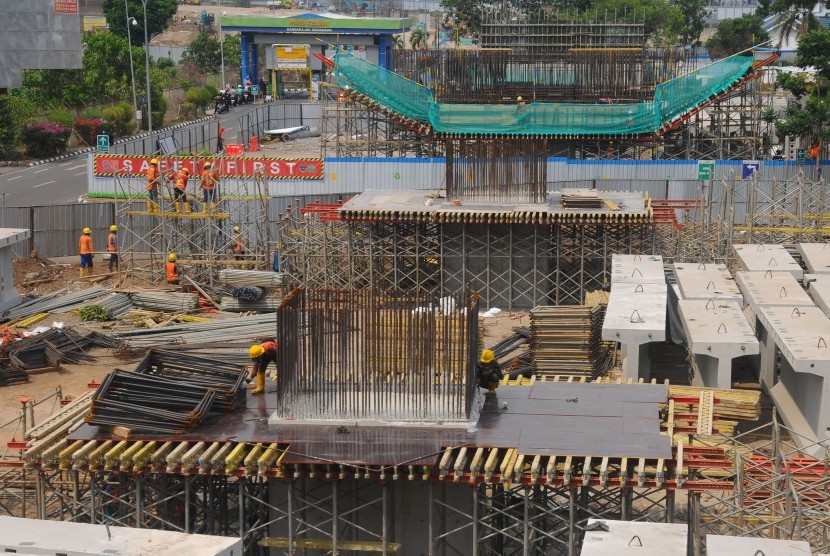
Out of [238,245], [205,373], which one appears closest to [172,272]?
[238,245]

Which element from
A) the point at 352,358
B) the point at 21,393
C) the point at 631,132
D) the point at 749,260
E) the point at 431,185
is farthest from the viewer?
the point at 631,132

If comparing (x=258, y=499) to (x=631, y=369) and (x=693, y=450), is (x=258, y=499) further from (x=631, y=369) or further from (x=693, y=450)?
(x=631, y=369)

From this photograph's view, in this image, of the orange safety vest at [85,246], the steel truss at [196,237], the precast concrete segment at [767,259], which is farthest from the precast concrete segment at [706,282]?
the orange safety vest at [85,246]

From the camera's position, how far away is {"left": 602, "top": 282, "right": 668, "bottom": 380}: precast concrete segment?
96.4 feet

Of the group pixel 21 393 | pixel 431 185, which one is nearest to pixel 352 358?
pixel 21 393

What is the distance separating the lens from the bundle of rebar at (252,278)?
40.5m

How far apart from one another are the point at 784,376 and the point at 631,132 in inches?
1219

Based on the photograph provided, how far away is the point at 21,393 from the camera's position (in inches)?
1346

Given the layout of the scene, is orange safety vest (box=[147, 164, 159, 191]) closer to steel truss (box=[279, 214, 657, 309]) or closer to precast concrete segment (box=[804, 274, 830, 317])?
steel truss (box=[279, 214, 657, 309])

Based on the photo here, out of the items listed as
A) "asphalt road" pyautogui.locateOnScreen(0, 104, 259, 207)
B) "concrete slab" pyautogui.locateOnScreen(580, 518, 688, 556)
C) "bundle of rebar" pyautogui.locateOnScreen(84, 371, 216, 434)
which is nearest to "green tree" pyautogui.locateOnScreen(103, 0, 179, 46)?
"asphalt road" pyautogui.locateOnScreen(0, 104, 259, 207)

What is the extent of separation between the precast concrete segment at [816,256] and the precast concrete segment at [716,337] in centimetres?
494

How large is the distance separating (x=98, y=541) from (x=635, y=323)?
48.6ft

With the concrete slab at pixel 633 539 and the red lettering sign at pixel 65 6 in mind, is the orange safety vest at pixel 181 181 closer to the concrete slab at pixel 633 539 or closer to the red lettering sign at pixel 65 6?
the concrete slab at pixel 633 539

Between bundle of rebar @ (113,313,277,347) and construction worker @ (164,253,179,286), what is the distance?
4.26 metres
